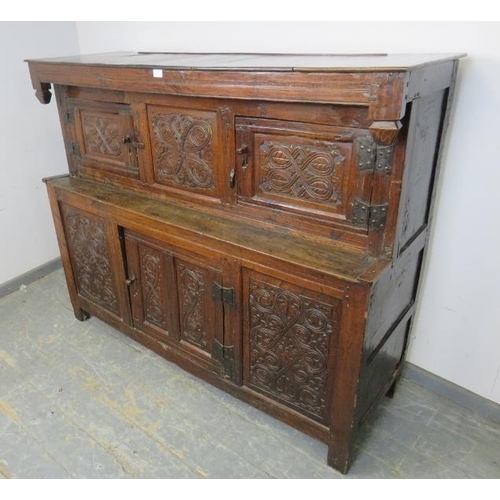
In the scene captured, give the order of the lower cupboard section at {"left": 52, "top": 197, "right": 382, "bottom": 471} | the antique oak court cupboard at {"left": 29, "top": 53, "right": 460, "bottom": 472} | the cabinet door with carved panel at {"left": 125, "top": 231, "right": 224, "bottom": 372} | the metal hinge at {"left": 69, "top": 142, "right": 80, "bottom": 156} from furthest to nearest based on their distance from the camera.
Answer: the metal hinge at {"left": 69, "top": 142, "right": 80, "bottom": 156} → the cabinet door with carved panel at {"left": 125, "top": 231, "right": 224, "bottom": 372} → the lower cupboard section at {"left": 52, "top": 197, "right": 382, "bottom": 471} → the antique oak court cupboard at {"left": 29, "top": 53, "right": 460, "bottom": 472}

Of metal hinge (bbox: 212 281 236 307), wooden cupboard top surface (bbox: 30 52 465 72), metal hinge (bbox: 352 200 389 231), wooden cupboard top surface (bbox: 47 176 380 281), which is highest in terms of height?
wooden cupboard top surface (bbox: 30 52 465 72)

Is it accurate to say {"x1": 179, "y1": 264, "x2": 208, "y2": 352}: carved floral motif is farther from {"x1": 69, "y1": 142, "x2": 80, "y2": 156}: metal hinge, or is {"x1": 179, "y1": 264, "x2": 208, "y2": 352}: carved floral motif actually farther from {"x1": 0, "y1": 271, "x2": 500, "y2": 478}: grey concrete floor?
{"x1": 69, "y1": 142, "x2": 80, "y2": 156}: metal hinge

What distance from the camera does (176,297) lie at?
5.98ft

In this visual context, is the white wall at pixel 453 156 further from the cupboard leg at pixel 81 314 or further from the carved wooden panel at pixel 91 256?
the cupboard leg at pixel 81 314

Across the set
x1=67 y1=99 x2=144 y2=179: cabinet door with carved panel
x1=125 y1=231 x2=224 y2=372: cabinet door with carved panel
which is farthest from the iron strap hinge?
x1=125 y1=231 x2=224 y2=372: cabinet door with carved panel

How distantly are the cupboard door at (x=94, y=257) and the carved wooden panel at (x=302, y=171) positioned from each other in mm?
823

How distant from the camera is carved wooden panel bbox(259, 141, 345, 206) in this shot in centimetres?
133

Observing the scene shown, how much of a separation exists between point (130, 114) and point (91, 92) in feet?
0.79

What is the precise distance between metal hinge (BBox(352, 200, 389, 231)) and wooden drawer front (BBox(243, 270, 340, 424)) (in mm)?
256

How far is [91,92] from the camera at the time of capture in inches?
72.7

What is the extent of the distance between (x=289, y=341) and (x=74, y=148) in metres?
1.41

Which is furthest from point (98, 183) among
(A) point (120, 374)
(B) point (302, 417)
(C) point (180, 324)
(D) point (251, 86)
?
(B) point (302, 417)

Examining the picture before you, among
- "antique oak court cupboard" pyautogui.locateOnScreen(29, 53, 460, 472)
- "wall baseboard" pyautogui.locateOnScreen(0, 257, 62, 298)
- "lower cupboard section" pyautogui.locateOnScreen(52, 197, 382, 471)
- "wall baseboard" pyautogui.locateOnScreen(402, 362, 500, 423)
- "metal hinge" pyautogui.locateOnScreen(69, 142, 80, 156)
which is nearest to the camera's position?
"antique oak court cupboard" pyautogui.locateOnScreen(29, 53, 460, 472)

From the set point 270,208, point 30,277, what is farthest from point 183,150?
point 30,277
